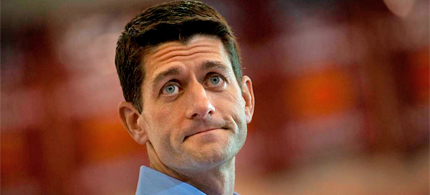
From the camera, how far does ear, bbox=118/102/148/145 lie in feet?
4.04

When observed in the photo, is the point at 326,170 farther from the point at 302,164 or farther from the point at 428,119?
the point at 428,119

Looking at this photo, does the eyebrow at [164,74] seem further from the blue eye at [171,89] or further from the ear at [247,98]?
the ear at [247,98]

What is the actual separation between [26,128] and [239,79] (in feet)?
9.13

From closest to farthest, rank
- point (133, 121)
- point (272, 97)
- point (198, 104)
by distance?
point (198, 104) → point (133, 121) → point (272, 97)

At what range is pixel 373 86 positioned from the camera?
415cm

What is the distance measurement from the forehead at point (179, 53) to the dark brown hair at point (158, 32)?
1cm

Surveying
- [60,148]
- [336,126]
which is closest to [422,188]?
[336,126]

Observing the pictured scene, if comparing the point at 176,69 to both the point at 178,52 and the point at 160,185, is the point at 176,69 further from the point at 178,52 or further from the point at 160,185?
the point at 160,185

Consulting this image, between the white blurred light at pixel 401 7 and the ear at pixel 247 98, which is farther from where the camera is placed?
the white blurred light at pixel 401 7

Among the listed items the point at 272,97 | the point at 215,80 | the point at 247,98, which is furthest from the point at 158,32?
the point at 272,97

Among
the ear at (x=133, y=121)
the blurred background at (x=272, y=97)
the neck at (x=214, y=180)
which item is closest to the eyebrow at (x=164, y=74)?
the ear at (x=133, y=121)

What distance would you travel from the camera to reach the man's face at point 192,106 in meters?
1.09

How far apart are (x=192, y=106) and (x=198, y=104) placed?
0.02m

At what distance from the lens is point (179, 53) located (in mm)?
1144
